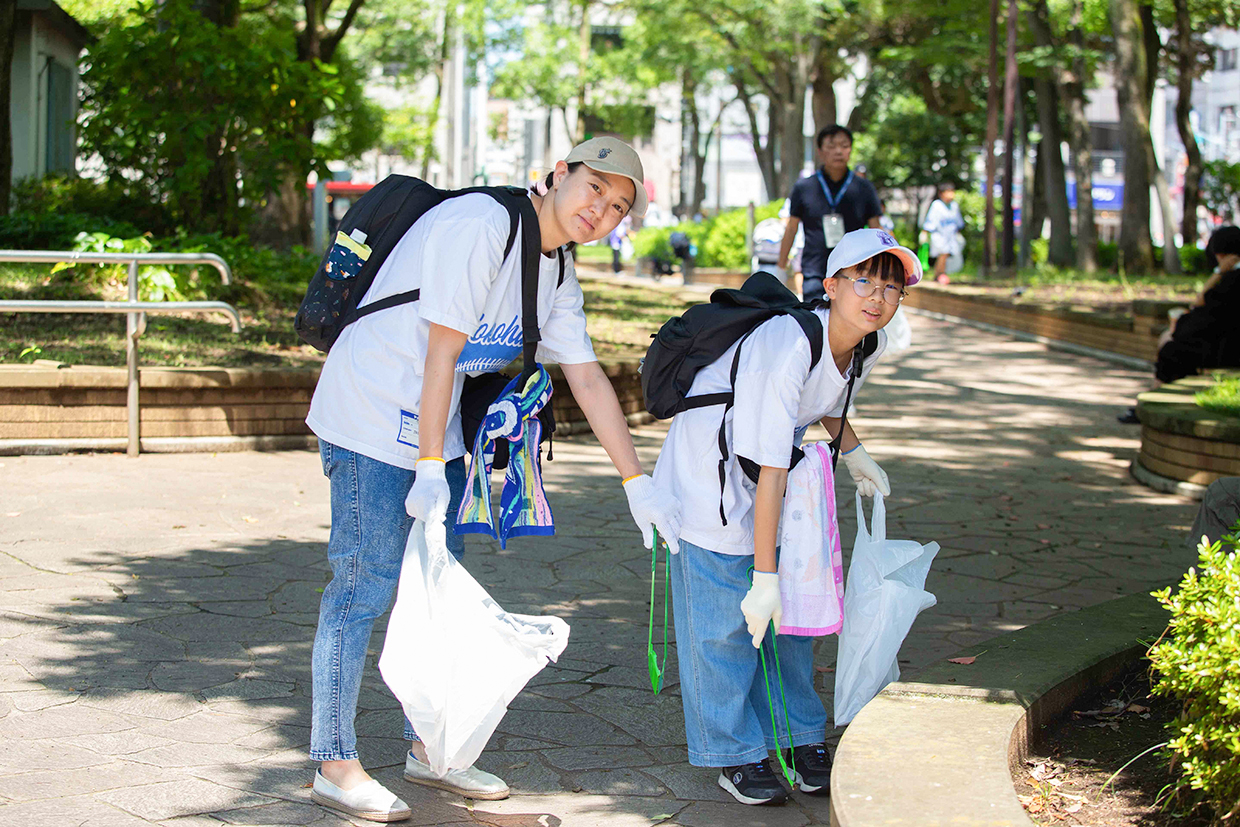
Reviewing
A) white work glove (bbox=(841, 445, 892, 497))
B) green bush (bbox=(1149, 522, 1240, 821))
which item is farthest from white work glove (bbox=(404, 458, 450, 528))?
green bush (bbox=(1149, 522, 1240, 821))

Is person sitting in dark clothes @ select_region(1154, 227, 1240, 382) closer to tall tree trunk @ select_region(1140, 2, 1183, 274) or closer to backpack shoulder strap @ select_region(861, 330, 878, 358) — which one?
backpack shoulder strap @ select_region(861, 330, 878, 358)

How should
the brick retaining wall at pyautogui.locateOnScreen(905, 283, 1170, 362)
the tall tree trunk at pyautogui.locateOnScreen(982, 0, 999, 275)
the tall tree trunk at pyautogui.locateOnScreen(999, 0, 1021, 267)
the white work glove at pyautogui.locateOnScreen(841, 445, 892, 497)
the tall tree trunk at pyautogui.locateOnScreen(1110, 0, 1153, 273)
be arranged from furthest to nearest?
the tall tree trunk at pyautogui.locateOnScreen(982, 0, 999, 275)
the tall tree trunk at pyautogui.locateOnScreen(999, 0, 1021, 267)
the tall tree trunk at pyautogui.locateOnScreen(1110, 0, 1153, 273)
the brick retaining wall at pyautogui.locateOnScreen(905, 283, 1170, 362)
the white work glove at pyautogui.locateOnScreen(841, 445, 892, 497)

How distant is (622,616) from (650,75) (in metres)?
37.1

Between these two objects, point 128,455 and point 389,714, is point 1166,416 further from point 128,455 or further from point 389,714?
point 128,455

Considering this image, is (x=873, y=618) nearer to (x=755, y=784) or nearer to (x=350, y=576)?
(x=755, y=784)

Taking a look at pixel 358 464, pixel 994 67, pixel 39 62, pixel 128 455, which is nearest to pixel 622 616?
pixel 358 464

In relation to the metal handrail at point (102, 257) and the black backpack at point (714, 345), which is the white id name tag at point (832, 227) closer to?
the metal handrail at point (102, 257)

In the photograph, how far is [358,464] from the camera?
314cm

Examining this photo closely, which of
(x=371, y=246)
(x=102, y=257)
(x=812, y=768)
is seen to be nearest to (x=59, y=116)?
(x=102, y=257)

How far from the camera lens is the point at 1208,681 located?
2672 mm

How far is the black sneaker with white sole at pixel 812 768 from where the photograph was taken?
3.49 metres

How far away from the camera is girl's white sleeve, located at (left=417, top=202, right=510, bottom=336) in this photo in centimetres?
303

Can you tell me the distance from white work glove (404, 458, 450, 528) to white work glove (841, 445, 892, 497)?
4.25 feet

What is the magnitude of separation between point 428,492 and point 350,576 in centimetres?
32
